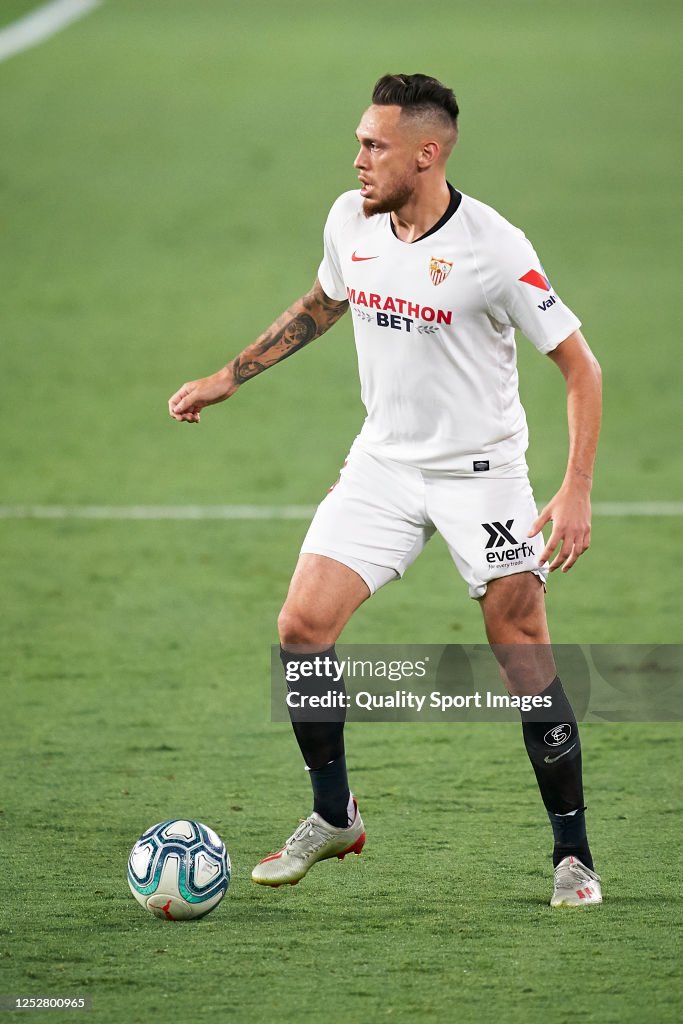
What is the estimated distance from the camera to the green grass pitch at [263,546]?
4602 mm

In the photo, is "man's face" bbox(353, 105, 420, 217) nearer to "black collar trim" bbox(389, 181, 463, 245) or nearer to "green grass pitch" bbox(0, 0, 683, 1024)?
"black collar trim" bbox(389, 181, 463, 245)

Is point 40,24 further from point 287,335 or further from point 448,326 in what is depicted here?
point 448,326

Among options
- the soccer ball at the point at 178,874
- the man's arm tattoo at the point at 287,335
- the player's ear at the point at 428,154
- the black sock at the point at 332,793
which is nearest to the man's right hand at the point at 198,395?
the man's arm tattoo at the point at 287,335

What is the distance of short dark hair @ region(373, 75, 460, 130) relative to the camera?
491 centimetres

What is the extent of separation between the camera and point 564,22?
87.1 feet

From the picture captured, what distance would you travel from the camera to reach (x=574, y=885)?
494 centimetres

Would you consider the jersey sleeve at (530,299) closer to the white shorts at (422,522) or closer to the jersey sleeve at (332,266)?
the white shorts at (422,522)

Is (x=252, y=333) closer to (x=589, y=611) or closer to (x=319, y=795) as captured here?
(x=589, y=611)

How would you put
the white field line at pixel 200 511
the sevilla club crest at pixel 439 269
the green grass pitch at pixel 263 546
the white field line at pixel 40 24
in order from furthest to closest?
the white field line at pixel 40 24
the white field line at pixel 200 511
the sevilla club crest at pixel 439 269
the green grass pitch at pixel 263 546

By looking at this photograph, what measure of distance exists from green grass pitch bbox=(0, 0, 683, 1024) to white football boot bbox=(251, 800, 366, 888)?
0.29 feet

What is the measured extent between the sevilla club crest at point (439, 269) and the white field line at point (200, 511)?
17.9 feet

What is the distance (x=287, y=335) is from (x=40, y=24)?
22.5 metres

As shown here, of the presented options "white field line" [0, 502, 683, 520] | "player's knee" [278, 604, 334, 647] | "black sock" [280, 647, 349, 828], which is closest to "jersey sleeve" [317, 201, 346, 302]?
"player's knee" [278, 604, 334, 647]

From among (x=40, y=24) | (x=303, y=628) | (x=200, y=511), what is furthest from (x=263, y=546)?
(x=40, y=24)
